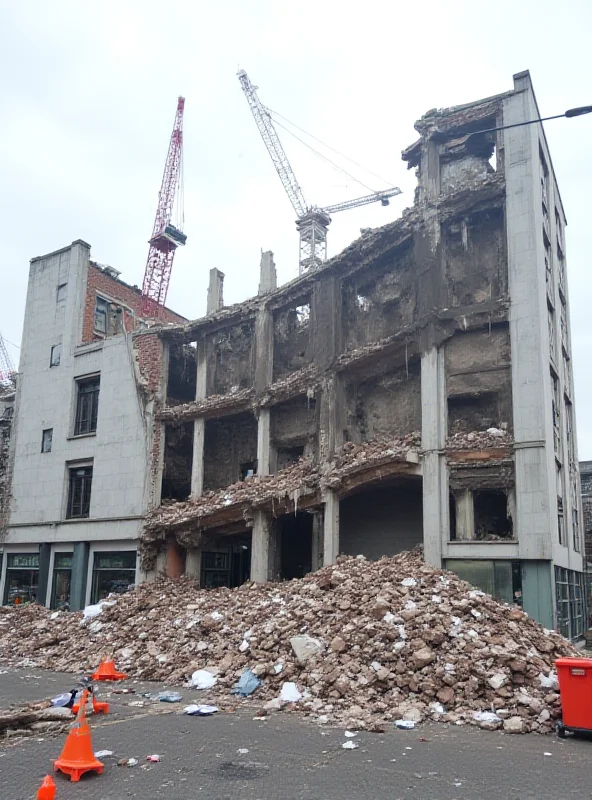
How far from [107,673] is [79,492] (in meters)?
14.6

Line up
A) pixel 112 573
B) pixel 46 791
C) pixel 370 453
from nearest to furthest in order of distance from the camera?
pixel 46 791 → pixel 370 453 → pixel 112 573

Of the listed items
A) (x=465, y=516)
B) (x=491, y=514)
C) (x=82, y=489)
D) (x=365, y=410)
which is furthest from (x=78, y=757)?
(x=82, y=489)

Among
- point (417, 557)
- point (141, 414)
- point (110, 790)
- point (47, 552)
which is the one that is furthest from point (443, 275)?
point (47, 552)

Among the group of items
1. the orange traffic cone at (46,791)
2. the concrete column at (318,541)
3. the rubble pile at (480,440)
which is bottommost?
the orange traffic cone at (46,791)

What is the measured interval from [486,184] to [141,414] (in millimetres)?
15273

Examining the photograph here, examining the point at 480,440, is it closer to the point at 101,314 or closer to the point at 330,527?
the point at 330,527

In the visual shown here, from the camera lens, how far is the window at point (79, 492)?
29281 millimetres

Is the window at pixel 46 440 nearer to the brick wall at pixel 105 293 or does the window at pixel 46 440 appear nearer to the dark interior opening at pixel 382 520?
the brick wall at pixel 105 293

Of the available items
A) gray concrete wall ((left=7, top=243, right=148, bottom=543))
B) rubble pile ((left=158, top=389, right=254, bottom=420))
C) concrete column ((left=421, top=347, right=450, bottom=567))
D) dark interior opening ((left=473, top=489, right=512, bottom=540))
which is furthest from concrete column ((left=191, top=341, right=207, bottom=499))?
dark interior opening ((left=473, top=489, right=512, bottom=540))

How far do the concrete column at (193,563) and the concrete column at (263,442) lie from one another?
3859 millimetres

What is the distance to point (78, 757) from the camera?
322 inches

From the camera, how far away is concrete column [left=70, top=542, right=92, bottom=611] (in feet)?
91.8

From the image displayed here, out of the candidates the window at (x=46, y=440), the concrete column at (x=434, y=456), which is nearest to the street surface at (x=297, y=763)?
the concrete column at (x=434, y=456)

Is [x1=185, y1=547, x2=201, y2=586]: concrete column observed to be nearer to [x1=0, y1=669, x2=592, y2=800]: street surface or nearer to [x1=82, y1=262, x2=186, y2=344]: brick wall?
[x1=82, y1=262, x2=186, y2=344]: brick wall
